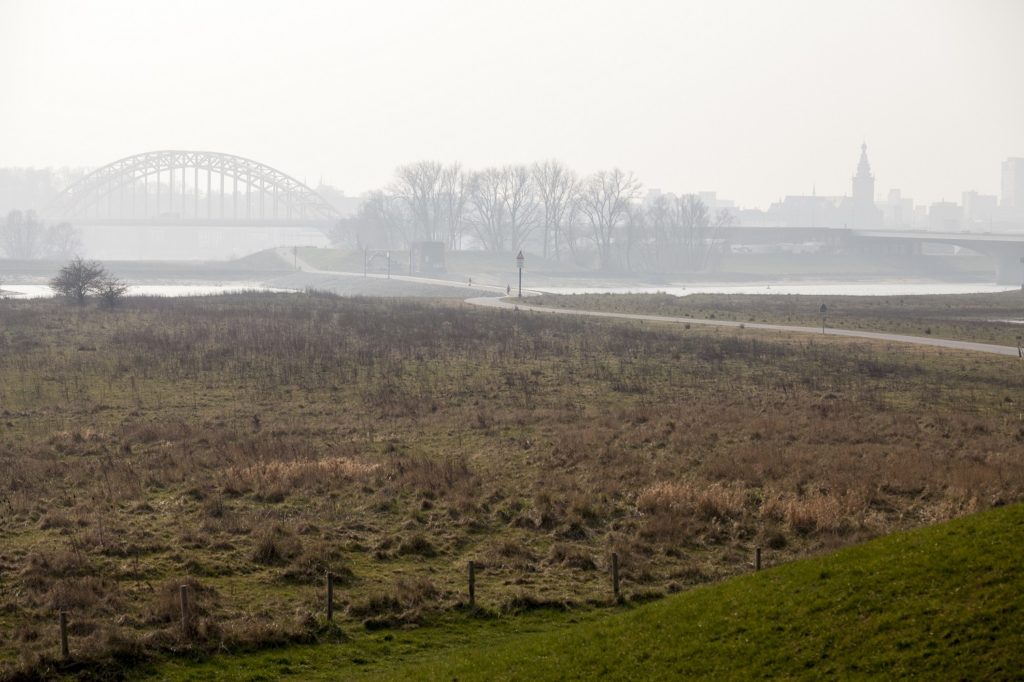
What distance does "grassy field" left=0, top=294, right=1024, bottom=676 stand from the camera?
16969 mm

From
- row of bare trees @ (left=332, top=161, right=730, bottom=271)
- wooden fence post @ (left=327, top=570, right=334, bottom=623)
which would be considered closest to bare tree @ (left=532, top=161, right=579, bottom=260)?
row of bare trees @ (left=332, top=161, right=730, bottom=271)

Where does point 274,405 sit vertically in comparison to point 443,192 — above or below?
below

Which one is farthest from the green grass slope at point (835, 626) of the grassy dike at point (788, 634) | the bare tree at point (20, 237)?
the bare tree at point (20, 237)

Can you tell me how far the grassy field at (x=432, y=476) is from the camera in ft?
55.7

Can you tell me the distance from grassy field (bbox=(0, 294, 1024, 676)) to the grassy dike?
84 cm

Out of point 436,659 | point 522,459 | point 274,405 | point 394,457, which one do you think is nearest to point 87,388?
point 274,405

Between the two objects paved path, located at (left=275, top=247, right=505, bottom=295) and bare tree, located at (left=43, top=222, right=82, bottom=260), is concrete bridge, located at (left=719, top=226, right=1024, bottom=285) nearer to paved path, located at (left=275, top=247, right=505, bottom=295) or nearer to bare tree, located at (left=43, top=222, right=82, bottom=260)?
paved path, located at (left=275, top=247, right=505, bottom=295)

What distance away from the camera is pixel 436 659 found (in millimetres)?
14883

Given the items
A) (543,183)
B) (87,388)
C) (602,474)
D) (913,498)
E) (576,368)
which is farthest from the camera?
(543,183)

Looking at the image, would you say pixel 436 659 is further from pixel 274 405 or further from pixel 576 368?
pixel 576 368

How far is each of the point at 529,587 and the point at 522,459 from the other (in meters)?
8.90

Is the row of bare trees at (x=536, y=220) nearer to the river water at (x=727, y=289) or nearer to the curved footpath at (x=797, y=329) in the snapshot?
the river water at (x=727, y=289)

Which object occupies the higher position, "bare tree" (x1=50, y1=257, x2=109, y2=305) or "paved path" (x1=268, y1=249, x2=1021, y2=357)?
"bare tree" (x1=50, y1=257, x2=109, y2=305)

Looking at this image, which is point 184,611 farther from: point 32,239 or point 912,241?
point 912,241
